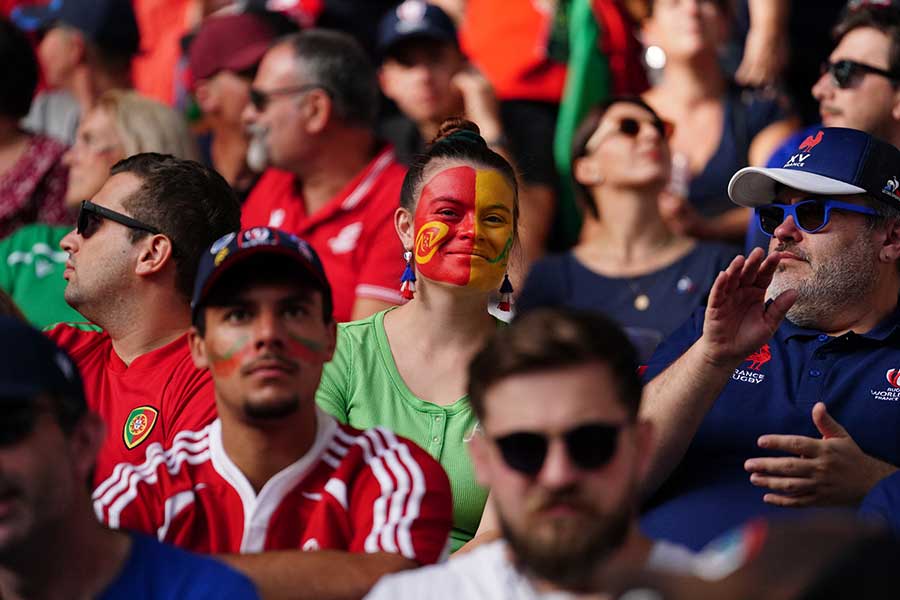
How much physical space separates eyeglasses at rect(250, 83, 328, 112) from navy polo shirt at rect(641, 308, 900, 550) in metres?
2.23

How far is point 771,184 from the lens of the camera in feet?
15.0

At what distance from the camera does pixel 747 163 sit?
621cm

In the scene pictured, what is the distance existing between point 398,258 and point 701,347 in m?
1.68

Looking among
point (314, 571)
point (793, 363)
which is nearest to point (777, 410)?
point (793, 363)

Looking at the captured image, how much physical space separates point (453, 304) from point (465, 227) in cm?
23

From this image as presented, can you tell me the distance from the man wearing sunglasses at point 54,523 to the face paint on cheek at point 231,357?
0.46 metres

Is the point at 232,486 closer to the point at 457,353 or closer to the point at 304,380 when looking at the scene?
the point at 304,380

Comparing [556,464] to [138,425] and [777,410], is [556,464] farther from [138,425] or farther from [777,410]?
[138,425]

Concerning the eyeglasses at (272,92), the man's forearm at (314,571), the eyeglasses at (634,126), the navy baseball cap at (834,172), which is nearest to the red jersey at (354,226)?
the eyeglasses at (272,92)

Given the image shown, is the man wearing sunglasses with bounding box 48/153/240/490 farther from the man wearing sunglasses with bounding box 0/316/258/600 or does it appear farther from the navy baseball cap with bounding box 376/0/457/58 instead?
the navy baseball cap with bounding box 376/0/457/58

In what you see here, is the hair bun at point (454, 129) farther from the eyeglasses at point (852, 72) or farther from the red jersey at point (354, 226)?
the eyeglasses at point (852, 72)

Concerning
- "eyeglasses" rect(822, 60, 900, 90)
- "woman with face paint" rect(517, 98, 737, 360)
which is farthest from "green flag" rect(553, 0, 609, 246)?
"eyeglasses" rect(822, 60, 900, 90)

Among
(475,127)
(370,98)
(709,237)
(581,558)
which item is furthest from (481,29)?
(581,558)

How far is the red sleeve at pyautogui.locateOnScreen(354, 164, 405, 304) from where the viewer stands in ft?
17.6
